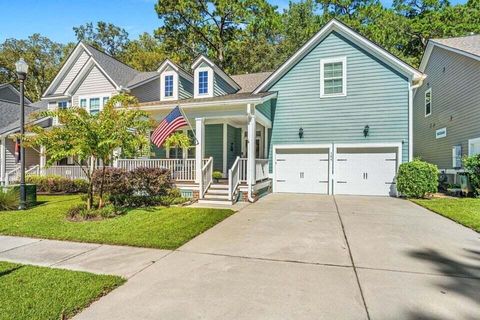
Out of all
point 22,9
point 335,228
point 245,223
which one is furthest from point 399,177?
point 22,9

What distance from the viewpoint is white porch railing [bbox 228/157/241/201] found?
10.0m

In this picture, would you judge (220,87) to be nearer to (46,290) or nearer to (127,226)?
(127,226)

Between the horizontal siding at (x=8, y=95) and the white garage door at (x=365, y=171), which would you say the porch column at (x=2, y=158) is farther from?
the white garage door at (x=365, y=171)

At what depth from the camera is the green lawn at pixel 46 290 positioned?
2927 millimetres

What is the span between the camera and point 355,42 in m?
12.4

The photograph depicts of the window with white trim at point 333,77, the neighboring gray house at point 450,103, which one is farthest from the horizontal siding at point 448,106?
the window with white trim at point 333,77

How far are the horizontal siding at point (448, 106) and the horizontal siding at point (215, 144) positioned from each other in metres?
11.2

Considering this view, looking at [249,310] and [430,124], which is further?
[430,124]

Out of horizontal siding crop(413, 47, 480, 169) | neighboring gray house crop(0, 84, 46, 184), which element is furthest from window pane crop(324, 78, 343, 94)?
neighboring gray house crop(0, 84, 46, 184)

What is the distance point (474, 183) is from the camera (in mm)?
10523

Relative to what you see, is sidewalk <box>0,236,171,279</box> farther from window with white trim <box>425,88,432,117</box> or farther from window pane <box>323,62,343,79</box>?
window with white trim <box>425,88,432,117</box>

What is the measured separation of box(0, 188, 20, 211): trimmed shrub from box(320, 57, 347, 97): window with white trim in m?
12.5

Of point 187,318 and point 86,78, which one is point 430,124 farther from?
point 86,78

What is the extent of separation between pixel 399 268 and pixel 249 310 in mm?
2538
